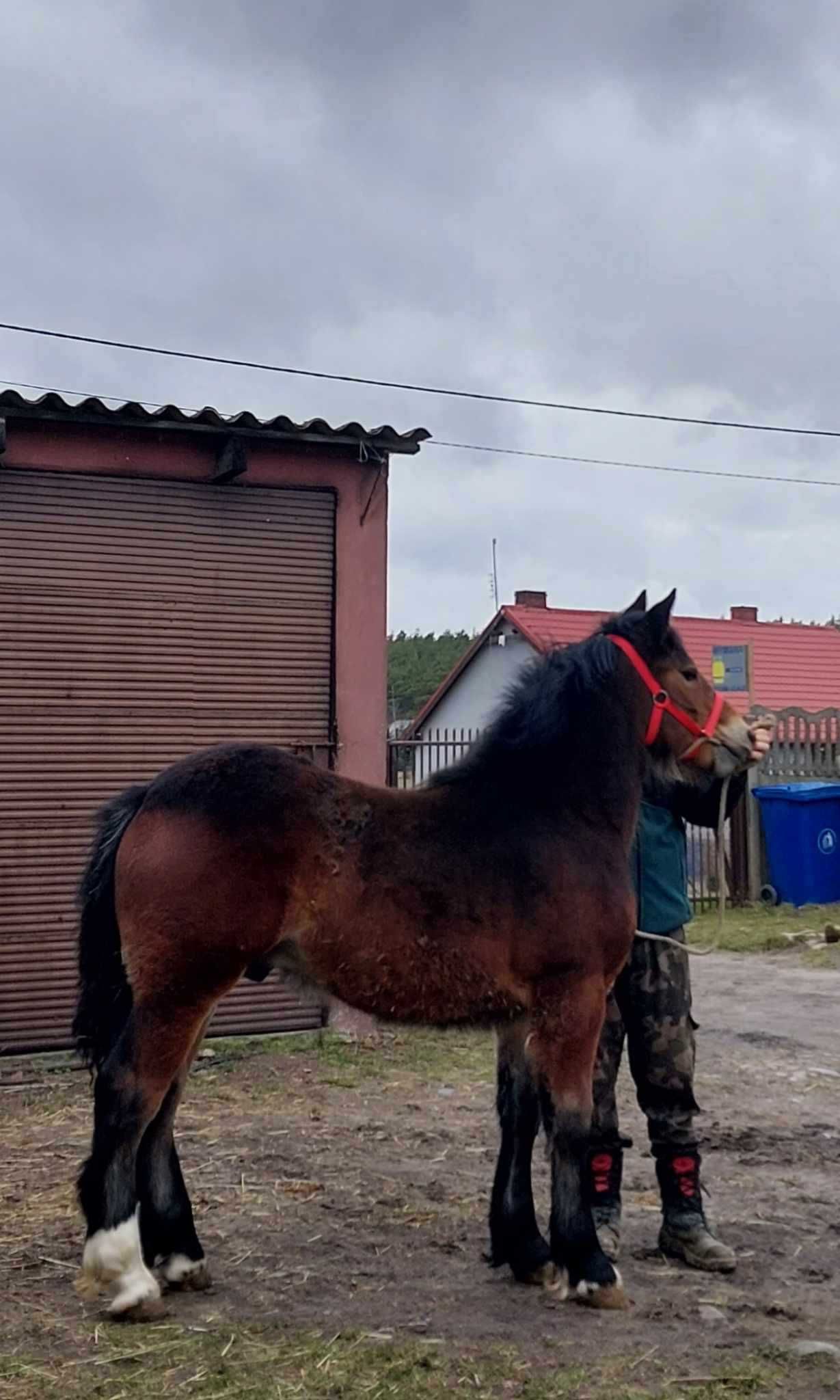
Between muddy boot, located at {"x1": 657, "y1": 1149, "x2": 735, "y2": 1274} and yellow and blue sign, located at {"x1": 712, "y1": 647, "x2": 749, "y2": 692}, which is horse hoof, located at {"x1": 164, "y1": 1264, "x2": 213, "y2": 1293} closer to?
muddy boot, located at {"x1": 657, "y1": 1149, "x2": 735, "y2": 1274}

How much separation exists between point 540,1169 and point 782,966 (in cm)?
600

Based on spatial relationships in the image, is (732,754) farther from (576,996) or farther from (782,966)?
(782,966)

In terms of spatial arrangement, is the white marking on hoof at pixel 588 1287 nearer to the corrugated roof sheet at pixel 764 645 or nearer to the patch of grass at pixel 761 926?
the patch of grass at pixel 761 926

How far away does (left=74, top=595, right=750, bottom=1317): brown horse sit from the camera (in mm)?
4141

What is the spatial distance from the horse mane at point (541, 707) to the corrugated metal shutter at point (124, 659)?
359cm

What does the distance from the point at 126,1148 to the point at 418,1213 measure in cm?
151

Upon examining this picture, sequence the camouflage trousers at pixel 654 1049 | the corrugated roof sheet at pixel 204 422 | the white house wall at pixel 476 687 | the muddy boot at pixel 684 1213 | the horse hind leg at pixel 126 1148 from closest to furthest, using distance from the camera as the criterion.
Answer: the horse hind leg at pixel 126 1148 → the muddy boot at pixel 684 1213 → the camouflage trousers at pixel 654 1049 → the corrugated roof sheet at pixel 204 422 → the white house wall at pixel 476 687

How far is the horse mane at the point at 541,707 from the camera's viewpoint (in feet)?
15.2

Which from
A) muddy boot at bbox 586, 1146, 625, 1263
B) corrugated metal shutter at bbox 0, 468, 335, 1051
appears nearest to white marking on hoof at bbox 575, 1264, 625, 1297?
muddy boot at bbox 586, 1146, 625, 1263

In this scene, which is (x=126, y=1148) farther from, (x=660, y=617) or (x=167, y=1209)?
(x=660, y=617)

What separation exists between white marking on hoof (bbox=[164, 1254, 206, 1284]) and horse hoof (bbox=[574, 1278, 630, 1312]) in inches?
48.8

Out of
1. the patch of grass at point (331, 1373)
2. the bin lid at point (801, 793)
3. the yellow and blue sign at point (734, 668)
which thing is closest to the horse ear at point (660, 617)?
the patch of grass at point (331, 1373)

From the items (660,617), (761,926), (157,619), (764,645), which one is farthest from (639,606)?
(764,645)

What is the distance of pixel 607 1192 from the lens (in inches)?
188
